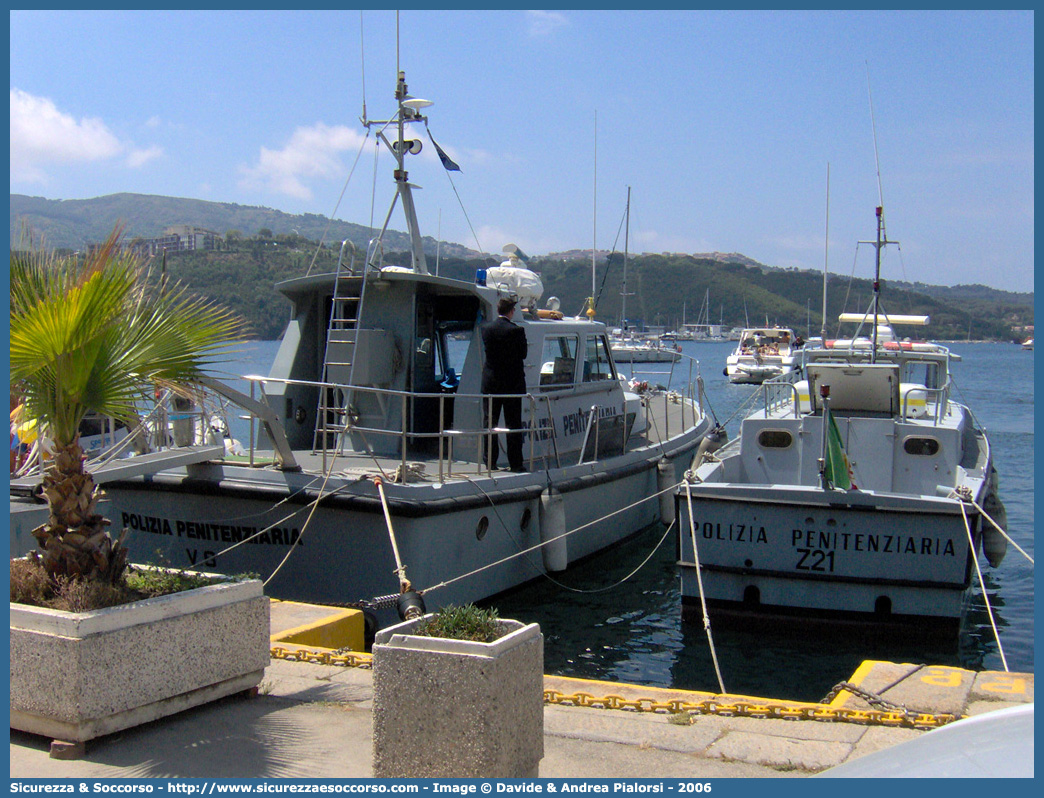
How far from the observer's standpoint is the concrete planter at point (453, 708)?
12.5ft

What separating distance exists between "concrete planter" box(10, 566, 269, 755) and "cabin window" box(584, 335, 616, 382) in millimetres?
7941

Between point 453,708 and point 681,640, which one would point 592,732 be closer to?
point 453,708

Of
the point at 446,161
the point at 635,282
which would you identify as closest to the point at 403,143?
the point at 446,161

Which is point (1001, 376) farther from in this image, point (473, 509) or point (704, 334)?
point (473, 509)

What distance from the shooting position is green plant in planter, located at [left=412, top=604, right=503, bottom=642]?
4027mm

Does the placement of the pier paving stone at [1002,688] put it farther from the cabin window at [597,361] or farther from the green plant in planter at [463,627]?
the cabin window at [597,361]

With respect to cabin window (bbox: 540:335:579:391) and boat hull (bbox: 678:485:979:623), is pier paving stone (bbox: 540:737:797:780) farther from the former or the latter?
cabin window (bbox: 540:335:579:391)

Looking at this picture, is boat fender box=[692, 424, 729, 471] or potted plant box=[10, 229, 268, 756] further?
boat fender box=[692, 424, 729, 471]

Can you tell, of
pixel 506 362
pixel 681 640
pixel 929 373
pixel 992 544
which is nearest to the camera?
pixel 681 640

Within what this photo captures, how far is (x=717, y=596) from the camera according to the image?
954 centimetres

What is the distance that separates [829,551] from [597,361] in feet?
14.8

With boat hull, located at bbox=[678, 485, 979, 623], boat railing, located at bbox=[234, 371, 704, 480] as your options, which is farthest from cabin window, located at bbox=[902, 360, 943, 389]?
boat hull, located at bbox=[678, 485, 979, 623]

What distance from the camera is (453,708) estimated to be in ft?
12.6
